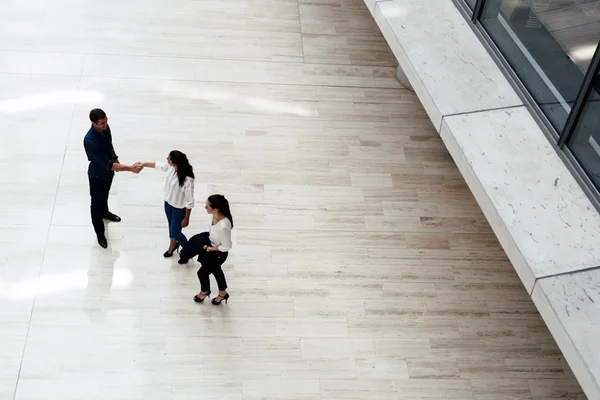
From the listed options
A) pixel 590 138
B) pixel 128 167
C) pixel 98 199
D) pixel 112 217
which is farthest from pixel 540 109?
pixel 112 217

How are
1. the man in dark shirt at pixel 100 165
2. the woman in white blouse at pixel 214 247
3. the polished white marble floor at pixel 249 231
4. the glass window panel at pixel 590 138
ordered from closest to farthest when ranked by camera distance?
the glass window panel at pixel 590 138 → the woman in white blouse at pixel 214 247 → the man in dark shirt at pixel 100 165 → the polished white marble floor at pixel 249 231

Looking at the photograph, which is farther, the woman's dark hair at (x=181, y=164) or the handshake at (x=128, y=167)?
the handshake at (x=128, y=167)

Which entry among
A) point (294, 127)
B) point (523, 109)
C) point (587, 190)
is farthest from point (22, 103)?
point (587, 190)

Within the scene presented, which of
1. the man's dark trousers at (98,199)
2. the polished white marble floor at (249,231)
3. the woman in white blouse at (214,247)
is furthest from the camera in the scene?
the man's dark trousers at (98,199)

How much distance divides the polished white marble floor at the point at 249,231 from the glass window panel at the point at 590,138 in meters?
1.87

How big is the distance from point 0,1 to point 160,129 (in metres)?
3.08

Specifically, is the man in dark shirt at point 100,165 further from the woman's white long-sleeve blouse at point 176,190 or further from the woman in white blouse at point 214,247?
the woman in white blouse at point 214,247

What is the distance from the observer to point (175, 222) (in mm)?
6480

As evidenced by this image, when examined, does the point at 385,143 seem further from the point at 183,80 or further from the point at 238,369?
the point at 238,369

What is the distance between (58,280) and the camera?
21.9 ft

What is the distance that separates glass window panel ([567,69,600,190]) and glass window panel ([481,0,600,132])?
0.15m

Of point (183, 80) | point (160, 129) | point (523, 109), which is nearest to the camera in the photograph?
point (523, 109)

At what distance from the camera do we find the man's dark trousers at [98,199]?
6.54 metres

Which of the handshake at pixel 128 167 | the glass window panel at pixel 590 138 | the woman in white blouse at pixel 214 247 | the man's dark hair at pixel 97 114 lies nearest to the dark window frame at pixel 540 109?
the glass window panel at pixel 590 138
